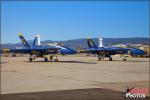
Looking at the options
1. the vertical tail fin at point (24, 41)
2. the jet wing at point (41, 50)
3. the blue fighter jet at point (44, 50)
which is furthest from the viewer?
the vertical tail fin at point (24, 41)

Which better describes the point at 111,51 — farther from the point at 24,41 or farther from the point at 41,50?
the point at 24,41

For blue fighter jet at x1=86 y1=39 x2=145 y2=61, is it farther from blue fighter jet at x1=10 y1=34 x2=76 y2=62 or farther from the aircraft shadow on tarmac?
the aircraft shadow on tarmac

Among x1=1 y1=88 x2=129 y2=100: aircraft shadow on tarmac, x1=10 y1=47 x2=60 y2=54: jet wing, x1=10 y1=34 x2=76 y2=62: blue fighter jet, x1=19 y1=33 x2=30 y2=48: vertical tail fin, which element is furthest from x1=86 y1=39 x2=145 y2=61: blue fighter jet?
x1=1 y1=88 x2=129 y2=100: aircraft shadow on tarmac

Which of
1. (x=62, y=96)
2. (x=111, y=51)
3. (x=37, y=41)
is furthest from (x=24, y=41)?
(x=62, y=96)

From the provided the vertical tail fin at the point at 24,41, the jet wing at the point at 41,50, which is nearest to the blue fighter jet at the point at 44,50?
the jet wing at the point at 41,50

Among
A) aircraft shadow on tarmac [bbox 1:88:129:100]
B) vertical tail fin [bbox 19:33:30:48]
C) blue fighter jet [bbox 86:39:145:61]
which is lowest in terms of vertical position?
aircraft shadow on tarmac [bbox 1:88:129:100]

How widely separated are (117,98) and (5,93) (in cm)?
539

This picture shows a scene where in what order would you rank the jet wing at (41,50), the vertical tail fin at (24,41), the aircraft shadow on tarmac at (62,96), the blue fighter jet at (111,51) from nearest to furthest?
the aircraft shadow on tarmac at (62,96), the jet wing at (41,50), the vertical tail fin at (24,41), the blue fighter jet at (111,51)

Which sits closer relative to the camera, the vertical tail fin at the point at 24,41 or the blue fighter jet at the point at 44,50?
the blue fighter jet at the point at 44,50

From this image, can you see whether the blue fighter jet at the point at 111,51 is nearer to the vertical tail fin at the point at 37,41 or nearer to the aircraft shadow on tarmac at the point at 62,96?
the vertical tail fin at the point at 37,41

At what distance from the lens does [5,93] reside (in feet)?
51.3

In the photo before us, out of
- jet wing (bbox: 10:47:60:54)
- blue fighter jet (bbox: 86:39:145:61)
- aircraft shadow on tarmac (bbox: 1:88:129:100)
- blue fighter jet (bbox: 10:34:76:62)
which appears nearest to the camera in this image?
aircraft shadow on tarmac (bbox: 1:88:129:100)

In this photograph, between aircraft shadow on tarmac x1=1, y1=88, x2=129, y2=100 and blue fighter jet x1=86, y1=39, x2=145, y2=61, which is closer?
aircraft shadow on tarmac x1=1, y1=88, x2=129, y2=100

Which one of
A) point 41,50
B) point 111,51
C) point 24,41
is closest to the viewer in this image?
point 41,50
